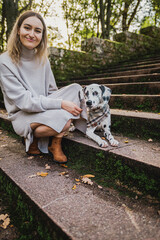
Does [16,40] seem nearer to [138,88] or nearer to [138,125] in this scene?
[138,125]

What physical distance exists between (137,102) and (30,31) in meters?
2.33

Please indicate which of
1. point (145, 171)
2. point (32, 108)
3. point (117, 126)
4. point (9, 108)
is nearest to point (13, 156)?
point (9, 108)

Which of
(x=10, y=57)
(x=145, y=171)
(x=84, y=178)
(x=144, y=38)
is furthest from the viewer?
(x=144, y=38)

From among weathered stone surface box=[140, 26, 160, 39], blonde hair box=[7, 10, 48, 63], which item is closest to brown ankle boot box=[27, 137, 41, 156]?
blonde hair box=[7, 10, 48, 63]

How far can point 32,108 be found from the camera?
2277mm

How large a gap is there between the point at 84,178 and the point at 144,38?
8.87 m

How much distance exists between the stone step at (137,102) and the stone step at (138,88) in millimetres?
494

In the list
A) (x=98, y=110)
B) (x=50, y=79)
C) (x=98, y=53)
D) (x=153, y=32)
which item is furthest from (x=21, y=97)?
(x=153, y=32)

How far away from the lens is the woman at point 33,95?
2.30 metres

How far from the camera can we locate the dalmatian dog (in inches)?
94.0

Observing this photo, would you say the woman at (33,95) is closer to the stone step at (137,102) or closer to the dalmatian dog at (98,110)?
the dalmatian dog at (98,110)

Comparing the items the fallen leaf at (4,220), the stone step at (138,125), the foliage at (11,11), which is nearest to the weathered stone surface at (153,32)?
the foliage at (11,11)

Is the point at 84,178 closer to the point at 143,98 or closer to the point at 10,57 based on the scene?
the point at 10,57

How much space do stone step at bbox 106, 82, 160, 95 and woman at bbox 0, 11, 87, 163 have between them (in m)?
1.97
